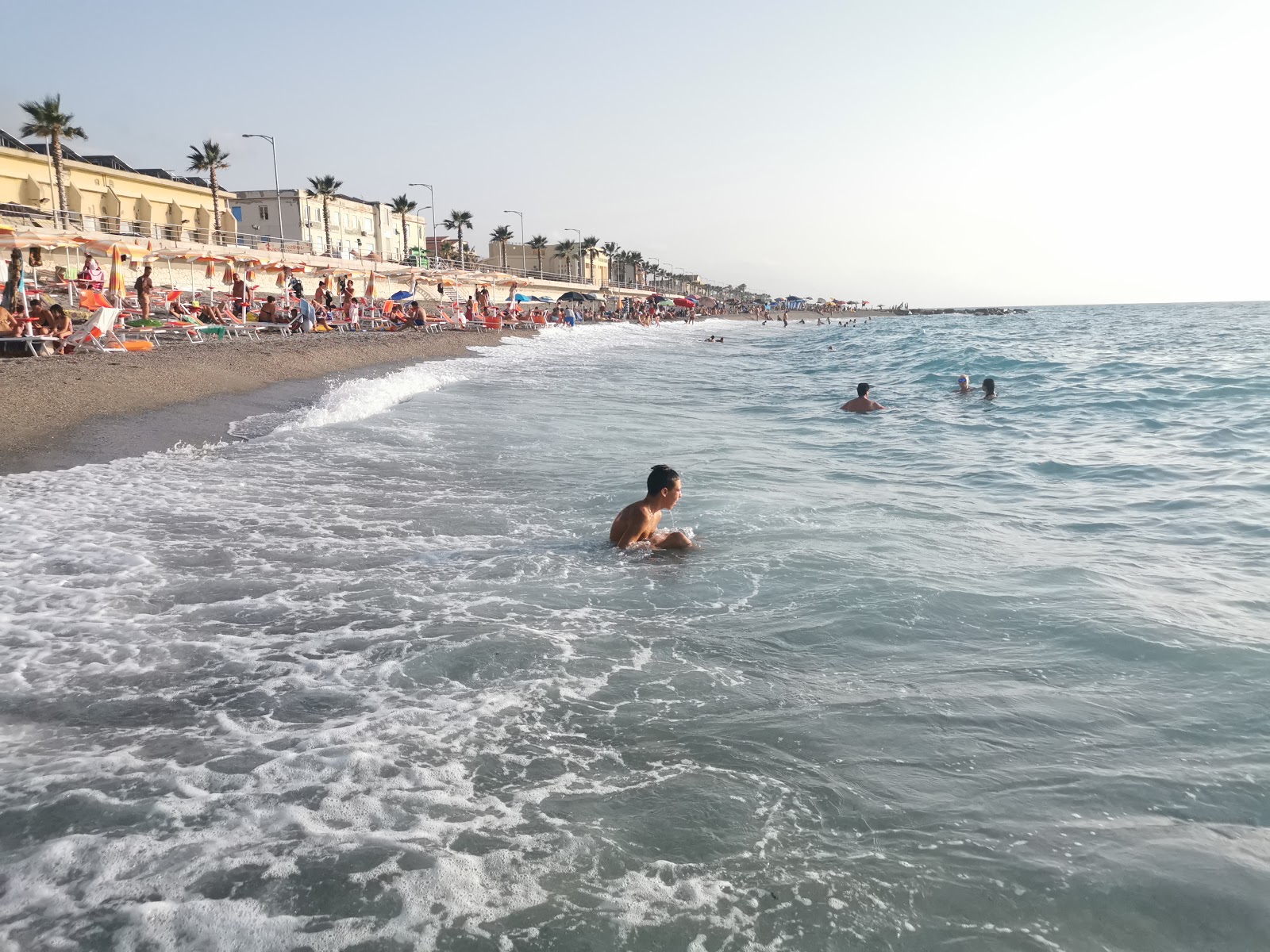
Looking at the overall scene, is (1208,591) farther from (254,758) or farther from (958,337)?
(958,337)

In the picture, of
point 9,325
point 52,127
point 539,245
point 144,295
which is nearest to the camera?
point 9,325

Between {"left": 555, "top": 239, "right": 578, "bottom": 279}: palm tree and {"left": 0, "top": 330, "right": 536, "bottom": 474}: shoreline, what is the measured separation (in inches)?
3806

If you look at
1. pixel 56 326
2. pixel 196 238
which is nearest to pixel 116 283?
pixel 56 326

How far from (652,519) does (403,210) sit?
3044 inches

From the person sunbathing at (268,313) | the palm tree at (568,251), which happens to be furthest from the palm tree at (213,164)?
the palm tree at (568,251)

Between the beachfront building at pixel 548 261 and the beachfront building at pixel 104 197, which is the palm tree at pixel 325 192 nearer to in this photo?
the beachfront building at pixel 104 197

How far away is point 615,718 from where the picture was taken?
346 centimetres

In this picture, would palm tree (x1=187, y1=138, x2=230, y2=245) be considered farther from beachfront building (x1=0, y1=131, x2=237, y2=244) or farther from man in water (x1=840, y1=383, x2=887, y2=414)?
man in water (x1=840, y1=383, x2=887, y2=414)

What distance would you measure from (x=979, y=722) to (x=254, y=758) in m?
2.85

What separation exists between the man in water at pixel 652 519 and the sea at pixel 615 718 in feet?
0.46

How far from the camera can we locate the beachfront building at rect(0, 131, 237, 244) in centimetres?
3759

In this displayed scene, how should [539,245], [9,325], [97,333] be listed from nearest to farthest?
[9,325]
[97,333]
[539,245]

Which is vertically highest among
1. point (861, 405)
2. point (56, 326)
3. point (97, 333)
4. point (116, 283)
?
point (116, 283)

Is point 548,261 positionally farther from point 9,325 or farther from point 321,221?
point 9,325
